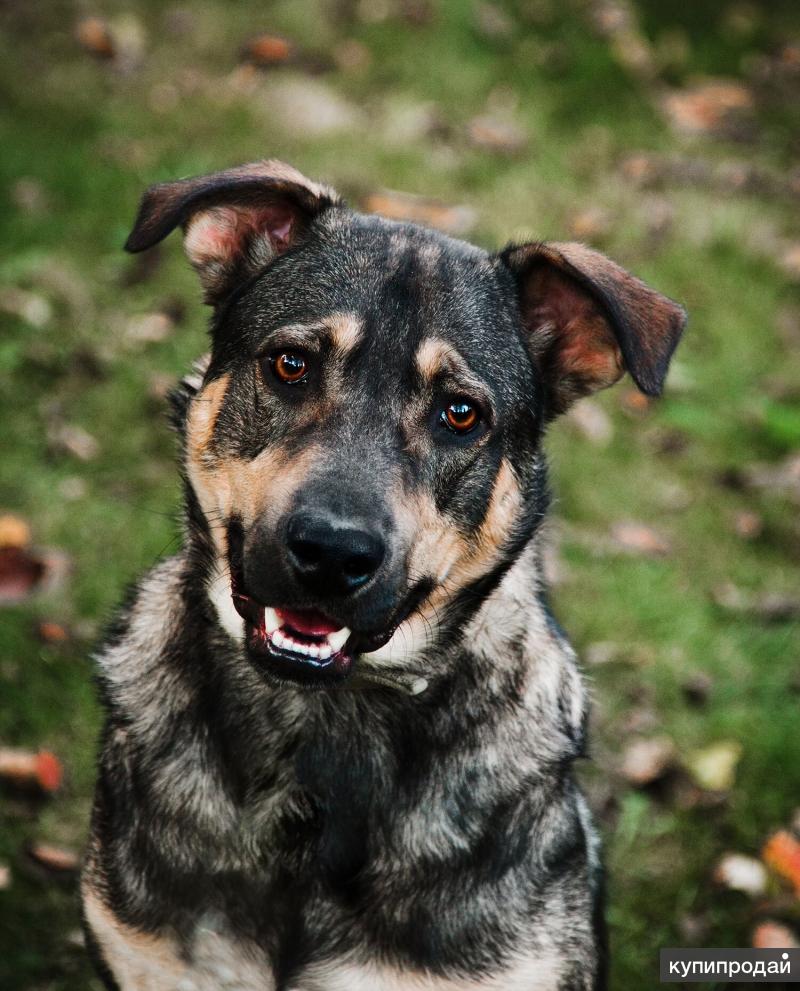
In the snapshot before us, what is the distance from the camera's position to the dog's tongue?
3107mm

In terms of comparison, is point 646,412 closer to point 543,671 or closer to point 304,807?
point 543,671

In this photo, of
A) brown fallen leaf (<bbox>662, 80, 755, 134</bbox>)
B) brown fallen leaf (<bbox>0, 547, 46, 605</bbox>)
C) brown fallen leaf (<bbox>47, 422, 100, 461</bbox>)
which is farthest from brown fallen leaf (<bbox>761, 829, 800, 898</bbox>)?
brown fallen leaf (<bbox>662, 80, 755, 134</bbox>)

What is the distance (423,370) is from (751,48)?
26.9 ft

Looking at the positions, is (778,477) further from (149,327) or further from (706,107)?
(706,107)

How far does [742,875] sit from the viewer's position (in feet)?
15.5

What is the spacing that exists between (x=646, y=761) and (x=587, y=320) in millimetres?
2465

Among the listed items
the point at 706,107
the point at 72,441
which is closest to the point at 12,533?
the point at 72,441

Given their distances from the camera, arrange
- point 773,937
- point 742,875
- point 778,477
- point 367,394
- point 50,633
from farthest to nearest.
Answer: point 778,477 < point 50,633 < point 742,875 < point 773,937 < point 367,394

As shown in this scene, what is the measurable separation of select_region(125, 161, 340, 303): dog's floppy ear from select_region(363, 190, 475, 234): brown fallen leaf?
4129 millimetres

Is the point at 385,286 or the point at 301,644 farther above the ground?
the point at 385,286

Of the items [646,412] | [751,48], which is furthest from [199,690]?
[751,48]

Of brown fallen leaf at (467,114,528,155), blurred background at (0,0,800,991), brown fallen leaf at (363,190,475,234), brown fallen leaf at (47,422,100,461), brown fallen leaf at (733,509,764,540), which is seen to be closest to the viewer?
blurred background at (0,0,800,991)

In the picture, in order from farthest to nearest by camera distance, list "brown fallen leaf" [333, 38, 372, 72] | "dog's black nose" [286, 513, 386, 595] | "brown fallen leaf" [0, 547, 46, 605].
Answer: "brown fallen leaf" [333, 38, 372, 72] → "brown fallen leaf" [0, 547, 46, 605] → "dog's black nose" [286, 513, 386, 595]

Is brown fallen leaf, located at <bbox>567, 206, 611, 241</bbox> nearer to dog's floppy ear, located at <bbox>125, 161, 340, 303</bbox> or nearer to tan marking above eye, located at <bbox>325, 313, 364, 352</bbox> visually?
dog's floppy ear, located at <bbox>125, 161, 340, 303</bbox>
